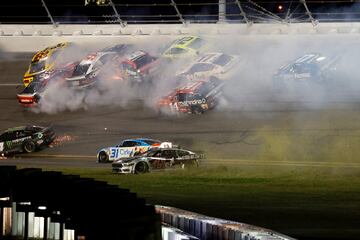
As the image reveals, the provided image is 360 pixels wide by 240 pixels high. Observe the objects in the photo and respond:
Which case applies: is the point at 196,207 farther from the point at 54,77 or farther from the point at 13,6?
the point at 13,6

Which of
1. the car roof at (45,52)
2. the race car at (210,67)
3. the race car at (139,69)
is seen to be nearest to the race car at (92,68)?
the race car at (139,69)

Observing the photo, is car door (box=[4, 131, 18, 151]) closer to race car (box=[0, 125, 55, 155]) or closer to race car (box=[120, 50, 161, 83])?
race car (box=[0, 125, 55, 155])

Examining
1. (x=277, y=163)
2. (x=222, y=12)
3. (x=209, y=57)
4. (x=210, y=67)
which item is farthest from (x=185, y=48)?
(x=277, y=163)

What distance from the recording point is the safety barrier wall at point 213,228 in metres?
12.1

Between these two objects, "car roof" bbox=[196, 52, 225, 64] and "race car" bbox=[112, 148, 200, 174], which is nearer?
"race car" bbox=[112, 148, 200, 174]

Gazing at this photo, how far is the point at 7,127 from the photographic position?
35.4 m

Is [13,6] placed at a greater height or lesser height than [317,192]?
greater

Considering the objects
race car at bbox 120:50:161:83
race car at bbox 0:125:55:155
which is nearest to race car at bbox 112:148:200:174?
race car at bbox 0:125:55:155

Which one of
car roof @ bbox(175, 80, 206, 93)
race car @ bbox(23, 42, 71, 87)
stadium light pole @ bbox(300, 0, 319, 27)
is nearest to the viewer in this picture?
car roof @ bbox(175, 80, 206, 93)

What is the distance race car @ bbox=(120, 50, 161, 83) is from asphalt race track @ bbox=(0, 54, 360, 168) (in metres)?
1.87

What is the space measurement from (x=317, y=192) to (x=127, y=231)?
14.6 m

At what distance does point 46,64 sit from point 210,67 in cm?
736

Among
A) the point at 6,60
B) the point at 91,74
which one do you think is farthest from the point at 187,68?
the point at 6,60

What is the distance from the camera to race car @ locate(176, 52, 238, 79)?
122 ft
